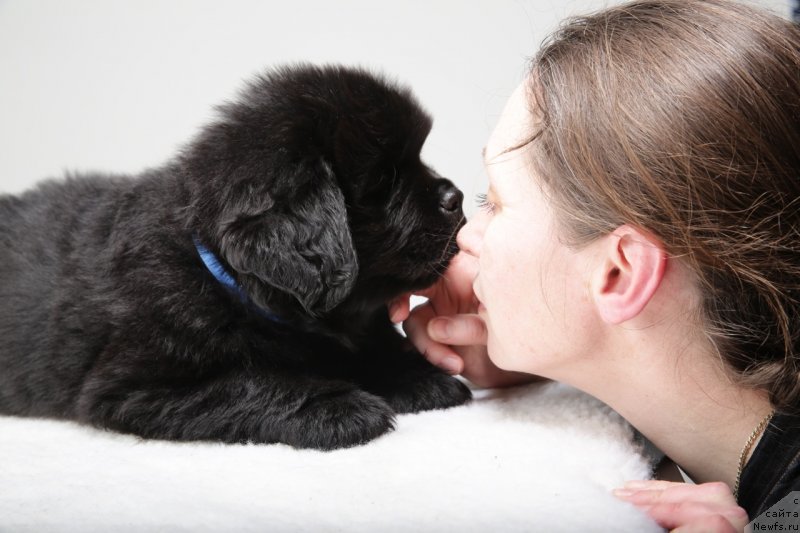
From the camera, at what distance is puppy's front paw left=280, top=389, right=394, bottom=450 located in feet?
5.58

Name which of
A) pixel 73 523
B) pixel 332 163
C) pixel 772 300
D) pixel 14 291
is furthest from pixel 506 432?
pixel 14 291

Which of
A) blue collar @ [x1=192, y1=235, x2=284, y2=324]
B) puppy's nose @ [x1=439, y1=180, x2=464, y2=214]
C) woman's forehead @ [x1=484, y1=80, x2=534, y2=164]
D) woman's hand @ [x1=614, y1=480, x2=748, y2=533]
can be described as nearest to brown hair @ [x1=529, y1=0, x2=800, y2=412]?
woman's forehead @ [x1=484, y1=80, x2=534, y2=164]

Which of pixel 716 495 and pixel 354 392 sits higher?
pixel 716 495

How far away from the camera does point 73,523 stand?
1.36 meters

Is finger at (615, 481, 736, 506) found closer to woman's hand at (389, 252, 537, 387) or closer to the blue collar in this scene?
woman's hand at (389, 252, 537, 387)

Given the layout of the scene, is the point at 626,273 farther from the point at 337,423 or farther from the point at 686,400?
the point at 337,423

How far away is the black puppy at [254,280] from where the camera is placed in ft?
5.77

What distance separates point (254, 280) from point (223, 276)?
4.6 inches

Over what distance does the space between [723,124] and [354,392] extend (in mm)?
1049

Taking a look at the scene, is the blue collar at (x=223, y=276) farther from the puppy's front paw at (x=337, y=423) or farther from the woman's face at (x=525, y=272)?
the woman's face at (x=525, y=272)

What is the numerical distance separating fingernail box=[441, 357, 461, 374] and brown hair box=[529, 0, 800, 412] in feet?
2.39

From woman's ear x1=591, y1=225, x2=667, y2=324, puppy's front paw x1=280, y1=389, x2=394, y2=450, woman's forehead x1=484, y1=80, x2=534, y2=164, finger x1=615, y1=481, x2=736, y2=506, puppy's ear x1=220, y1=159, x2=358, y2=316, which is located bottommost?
puppy's front paw x1=280, y1=389, x2=394, y2=450

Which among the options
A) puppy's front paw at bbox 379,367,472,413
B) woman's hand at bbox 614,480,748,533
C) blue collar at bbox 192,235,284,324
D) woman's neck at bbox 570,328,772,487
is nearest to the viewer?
woman's hand at bbox 614,480,748,533

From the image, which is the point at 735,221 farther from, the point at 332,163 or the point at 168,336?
the point at 168,336
